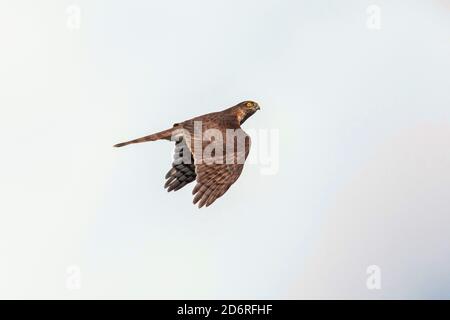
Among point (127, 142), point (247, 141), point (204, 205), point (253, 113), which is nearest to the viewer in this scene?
point (204, 205)

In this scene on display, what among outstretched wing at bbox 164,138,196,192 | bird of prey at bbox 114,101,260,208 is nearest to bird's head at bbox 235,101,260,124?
bird of prey at bbox 114,101,260,208

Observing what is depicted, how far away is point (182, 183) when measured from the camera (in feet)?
84.5

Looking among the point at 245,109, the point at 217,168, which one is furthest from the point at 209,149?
the point at 245,109

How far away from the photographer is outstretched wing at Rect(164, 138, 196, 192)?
25.8 metres

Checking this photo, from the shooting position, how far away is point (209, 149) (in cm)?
2272

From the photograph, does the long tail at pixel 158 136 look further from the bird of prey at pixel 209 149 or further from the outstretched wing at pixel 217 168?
the outstretched wing at pixel 217 168

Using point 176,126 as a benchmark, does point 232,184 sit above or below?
below

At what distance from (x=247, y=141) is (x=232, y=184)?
1.56 meters

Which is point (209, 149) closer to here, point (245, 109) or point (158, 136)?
point (158, 136)

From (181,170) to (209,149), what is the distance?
3.28 m

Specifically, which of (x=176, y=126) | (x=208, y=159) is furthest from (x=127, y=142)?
(x=208, y=159)

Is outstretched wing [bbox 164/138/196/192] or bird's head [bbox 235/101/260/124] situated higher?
bird's head [bbox 235/101/260/124]

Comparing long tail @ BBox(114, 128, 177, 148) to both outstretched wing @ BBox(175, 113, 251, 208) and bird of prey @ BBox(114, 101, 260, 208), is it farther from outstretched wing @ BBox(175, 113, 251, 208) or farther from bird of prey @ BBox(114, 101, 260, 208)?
outstretched wing @ BBox(175, 113, 251, 208)
